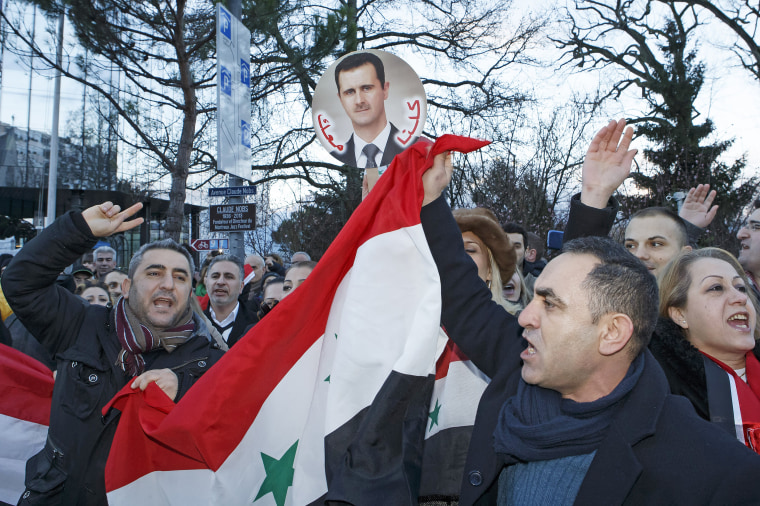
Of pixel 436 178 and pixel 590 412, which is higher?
pixel 436 178

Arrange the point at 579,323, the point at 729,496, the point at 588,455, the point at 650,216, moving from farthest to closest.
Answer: the point at 650,216 < the point at 579,323 < the point at 588,455 < the point at 729,496

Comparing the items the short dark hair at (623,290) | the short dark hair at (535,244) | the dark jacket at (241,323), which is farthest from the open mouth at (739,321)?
the short dark hair at (535,244)

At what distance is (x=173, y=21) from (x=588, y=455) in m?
11.9

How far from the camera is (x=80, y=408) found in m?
2.73

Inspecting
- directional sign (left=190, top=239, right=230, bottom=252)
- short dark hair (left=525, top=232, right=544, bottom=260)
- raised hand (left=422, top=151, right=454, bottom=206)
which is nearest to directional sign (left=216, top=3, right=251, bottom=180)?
directional sign (left=190, top=239, right=230, bottom=252)

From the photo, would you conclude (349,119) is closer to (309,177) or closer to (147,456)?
(147,456)

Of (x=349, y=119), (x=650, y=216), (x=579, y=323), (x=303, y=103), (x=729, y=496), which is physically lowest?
(x=729, y=496)

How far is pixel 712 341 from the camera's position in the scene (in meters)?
2.60

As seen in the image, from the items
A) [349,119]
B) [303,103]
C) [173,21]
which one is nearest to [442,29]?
[303,103]

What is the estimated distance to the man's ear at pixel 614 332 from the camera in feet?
6.35

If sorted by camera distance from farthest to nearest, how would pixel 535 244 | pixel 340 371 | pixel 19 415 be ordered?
pixel 535 244
pixel 19 415
pixel 340 371

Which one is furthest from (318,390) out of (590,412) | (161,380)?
(590,412)

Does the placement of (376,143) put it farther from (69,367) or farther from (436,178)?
(69,367)

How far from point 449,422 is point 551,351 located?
71 cm
